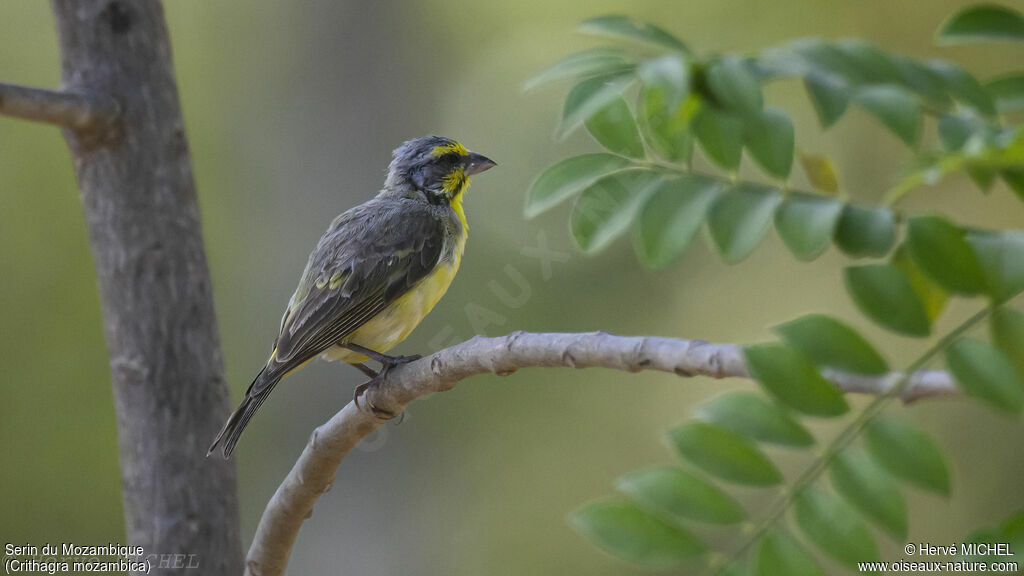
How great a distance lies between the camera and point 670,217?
1166 mm

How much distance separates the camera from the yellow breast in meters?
3.37

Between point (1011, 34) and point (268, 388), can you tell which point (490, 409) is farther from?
point (1011, 34)

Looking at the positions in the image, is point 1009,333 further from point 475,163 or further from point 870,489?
point 475,163

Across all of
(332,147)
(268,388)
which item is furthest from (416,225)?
(332,147)

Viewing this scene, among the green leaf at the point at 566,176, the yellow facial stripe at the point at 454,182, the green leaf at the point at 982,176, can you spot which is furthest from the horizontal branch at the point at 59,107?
the green leaf at the point at 982,176

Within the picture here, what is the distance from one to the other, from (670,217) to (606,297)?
726 cm

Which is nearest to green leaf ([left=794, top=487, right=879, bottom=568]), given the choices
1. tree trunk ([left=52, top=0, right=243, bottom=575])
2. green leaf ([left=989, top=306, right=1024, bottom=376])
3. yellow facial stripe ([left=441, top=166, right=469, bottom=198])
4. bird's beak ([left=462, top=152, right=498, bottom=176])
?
green leaf ([left=989, top=306, right=1024, bottom=376])

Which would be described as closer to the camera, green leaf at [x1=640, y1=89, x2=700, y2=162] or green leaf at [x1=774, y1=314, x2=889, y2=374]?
green leaf at [x1=774, y1=314, x2=889, y2=374]

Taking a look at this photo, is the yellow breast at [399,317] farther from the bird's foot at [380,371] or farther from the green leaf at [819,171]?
the green leaf at [819,171]

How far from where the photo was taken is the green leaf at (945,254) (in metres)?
0.99

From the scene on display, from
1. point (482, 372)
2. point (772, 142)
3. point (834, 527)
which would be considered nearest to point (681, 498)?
point (834, 527)

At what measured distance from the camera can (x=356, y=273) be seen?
3.36m

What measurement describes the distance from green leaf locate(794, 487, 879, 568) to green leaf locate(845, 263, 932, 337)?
218 millimetres

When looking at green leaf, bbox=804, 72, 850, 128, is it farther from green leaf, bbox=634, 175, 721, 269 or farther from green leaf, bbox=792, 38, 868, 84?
green leaf, bbox=634, 175, 721, 269
